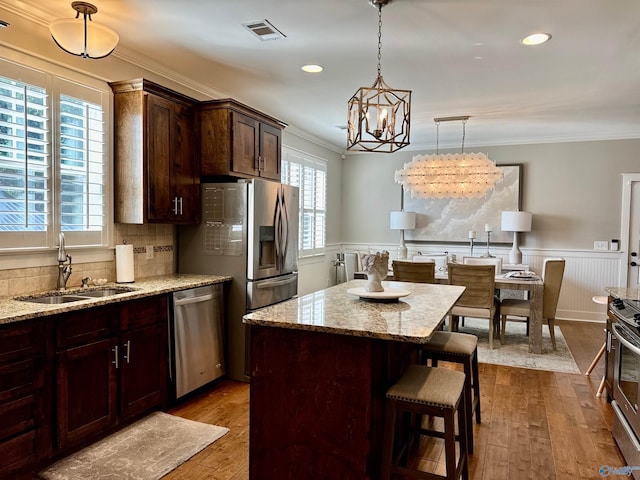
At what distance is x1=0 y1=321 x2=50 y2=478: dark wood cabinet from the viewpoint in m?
2.13

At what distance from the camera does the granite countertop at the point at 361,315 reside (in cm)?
183

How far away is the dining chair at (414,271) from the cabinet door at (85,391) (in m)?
3.22

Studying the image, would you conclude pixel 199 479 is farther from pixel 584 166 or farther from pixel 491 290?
pixel 584 166

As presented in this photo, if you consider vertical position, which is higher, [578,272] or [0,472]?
[578,272]

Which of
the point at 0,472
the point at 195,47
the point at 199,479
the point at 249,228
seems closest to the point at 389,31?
the point at 195,47

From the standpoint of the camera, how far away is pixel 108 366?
8.88 feet

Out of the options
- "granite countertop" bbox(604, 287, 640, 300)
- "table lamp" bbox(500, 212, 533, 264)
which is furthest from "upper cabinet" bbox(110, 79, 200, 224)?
"table lamp" bbox(500, 212, 533, 264)

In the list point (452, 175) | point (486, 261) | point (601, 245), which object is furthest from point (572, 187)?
point (452, 175)

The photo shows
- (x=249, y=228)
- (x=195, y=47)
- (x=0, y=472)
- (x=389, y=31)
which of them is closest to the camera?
(x=0, y=472)

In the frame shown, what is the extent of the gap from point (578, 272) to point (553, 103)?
2.76 meters

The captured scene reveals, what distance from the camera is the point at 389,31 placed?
302 cm

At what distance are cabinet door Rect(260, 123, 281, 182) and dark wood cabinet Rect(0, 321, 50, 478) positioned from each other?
2.46 meters

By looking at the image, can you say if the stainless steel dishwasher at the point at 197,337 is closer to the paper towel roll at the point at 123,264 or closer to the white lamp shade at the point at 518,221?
the paper towel roll at the point at 123,264

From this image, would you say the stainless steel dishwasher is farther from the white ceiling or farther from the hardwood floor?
the white ceiling
